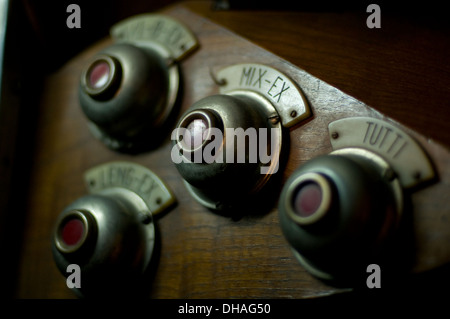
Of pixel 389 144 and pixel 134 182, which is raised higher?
pixel 389 144

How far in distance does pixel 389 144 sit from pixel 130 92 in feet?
1.64

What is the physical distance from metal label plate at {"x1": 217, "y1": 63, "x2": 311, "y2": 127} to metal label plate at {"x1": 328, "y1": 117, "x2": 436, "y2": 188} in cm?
8

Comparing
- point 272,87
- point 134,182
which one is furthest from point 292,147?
point 134,182

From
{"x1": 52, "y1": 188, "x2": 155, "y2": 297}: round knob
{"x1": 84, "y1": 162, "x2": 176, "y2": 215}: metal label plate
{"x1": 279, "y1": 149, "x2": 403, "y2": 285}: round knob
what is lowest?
{"x1": 52, "y1": 188, "x2": 155, "y2": 297}: round knob

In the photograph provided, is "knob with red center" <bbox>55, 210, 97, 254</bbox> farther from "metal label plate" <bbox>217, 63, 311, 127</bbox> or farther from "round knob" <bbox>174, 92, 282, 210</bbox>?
"metal label plate" <bbox>217, 63, 311, 127</bbox>

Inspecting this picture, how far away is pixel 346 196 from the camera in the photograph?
1.95 feet

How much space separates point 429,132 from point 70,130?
83cm

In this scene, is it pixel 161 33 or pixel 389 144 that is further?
pixel 161 33

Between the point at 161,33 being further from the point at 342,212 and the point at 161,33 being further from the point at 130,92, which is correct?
the point at 342,212

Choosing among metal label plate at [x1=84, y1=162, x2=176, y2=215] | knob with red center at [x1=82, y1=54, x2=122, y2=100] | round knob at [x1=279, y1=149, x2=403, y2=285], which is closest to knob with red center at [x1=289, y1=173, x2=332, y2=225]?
round knob at [x1=279, y1=149, x2=403, y2=285]

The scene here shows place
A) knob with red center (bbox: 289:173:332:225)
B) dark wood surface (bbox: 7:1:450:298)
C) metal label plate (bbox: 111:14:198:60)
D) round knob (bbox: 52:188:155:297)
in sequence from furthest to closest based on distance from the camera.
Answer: metal label plate (bbox: 111:14:198:60), round knob (bbox: 52:188:155:297), dark wood surface (bbox: 7:1:450:298), knob with red center (bbox: 289:173:332:225)

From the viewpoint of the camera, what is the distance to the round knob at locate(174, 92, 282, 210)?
0.72 meters

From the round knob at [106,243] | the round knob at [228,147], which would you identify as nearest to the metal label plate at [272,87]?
the round knob at [228,147]

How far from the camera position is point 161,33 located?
1.00 meters
